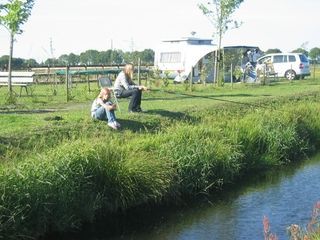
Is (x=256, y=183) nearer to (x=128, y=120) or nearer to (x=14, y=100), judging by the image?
(x=128, y=120)

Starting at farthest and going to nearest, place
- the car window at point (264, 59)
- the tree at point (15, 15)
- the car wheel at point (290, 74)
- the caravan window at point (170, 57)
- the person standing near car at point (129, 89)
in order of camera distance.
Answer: the caravan window at point (170, 57), the car wheel at point (290, 74), the car window at point (264, 59), the tree at point (15, 15), the person standing near car at point (129, 89)

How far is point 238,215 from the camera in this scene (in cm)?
973

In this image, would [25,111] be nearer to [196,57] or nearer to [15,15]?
[15,15]

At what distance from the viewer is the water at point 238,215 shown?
873cm

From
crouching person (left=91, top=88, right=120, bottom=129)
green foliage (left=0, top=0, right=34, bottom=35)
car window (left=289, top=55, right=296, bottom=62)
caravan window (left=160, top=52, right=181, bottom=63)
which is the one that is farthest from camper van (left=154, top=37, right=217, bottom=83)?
crouching person (left=91, top=88, right=120, bottom=129)

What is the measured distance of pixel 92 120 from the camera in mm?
12805

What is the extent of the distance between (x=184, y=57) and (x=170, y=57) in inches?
63.7

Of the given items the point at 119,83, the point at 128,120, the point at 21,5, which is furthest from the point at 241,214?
the point at 21,5

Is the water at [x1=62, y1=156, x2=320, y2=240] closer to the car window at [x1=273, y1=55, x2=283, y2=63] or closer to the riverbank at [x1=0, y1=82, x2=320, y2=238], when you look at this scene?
the riverbank at [x1=0, y1=82, x2=320, y2=238]

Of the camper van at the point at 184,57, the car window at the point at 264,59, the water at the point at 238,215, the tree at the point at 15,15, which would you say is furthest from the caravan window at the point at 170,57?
the water at the point at 238,215

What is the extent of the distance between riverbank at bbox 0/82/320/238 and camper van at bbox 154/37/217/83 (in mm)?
17934

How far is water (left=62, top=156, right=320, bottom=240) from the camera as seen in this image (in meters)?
8.73

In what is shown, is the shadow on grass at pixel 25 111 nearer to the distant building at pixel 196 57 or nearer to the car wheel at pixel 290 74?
the distant building at pixel 196 57

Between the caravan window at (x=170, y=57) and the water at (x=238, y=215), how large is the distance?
24306mm
